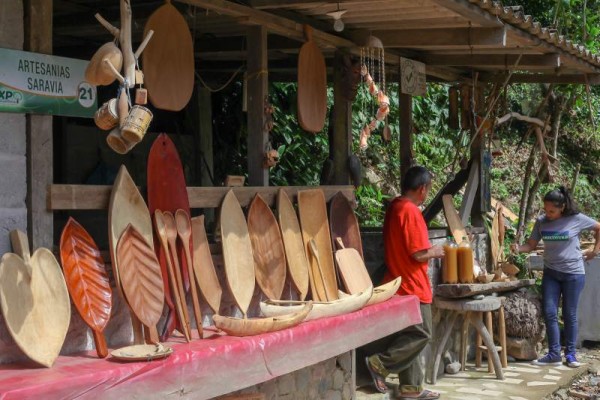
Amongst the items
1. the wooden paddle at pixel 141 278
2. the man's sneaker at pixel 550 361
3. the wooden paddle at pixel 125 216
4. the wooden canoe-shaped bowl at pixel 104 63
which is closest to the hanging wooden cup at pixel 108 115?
the wooden canoe-shaped bowl at pixel 104 63

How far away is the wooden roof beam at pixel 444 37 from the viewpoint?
240 inches

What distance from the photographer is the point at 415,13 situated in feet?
19.3

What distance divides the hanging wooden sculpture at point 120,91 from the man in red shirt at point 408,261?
9.77 feet

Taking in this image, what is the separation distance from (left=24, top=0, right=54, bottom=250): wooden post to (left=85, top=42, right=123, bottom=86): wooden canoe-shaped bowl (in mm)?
311

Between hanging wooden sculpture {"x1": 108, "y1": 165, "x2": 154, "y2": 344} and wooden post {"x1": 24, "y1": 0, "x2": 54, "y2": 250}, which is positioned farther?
hanging wooden sculpture {"x1": 108, "y1": 165, "x2": 154, "y2": 344}

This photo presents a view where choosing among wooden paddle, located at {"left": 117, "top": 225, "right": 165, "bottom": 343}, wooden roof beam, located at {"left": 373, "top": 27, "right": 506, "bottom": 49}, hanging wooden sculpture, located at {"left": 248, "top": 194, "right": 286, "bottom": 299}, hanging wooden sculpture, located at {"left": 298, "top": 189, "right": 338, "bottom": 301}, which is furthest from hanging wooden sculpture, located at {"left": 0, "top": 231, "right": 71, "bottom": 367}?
wooden roof beam, located at {"left": 373, "top": 27, "right": 506, "bottom": 49}

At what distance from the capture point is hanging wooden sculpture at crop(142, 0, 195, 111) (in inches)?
181

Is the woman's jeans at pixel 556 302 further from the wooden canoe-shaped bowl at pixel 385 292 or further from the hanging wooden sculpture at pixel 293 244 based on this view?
the hanging wooden sculpture at pixel 293 244

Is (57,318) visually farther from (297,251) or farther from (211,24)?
(211,24)

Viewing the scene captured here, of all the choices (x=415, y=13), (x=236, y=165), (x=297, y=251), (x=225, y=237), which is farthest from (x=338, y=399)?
(x=236, y=165)

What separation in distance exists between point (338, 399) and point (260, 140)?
1897 millimetres

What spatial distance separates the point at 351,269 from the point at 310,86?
50.5 inches

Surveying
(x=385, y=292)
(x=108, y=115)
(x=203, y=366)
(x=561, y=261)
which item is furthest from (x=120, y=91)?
(x=561, y=261)

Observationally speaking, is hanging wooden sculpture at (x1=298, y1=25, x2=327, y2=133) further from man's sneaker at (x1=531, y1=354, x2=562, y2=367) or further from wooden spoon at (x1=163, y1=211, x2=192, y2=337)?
man's sneaker at (x1=531, y1=354, x2=562, y2=367)
